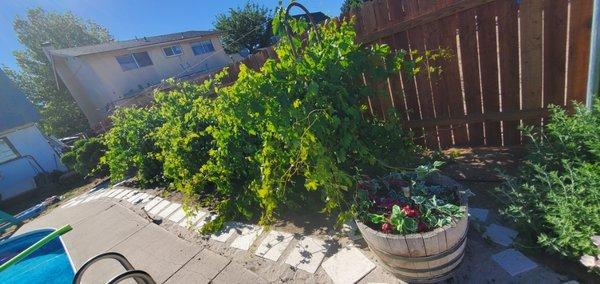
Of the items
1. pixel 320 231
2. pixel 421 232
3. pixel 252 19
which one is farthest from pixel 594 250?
pixel 252 19

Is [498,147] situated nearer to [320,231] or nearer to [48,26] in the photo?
[320,231]

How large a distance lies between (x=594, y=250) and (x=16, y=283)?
26.2 feet

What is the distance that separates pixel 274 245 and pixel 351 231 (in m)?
0.86

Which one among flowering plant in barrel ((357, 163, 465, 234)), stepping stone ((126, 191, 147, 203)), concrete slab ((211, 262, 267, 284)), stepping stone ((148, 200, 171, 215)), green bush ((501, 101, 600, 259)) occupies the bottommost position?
concrete slab ((211, 262, 267, 284))

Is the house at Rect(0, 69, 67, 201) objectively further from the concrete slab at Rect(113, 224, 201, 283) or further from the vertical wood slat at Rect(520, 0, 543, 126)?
the vertical wood slat at Rect(520, 0, 543, 126)

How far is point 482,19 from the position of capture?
2818 millimetres

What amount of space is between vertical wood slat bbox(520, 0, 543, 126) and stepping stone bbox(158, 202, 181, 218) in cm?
488

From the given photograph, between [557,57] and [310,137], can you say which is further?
[557,57]

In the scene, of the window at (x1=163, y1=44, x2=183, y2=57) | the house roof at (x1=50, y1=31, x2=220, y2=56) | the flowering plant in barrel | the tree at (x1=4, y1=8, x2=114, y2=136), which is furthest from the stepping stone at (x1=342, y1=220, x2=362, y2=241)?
the tree at (x1=4, y1=8, x2=114, y2=136)

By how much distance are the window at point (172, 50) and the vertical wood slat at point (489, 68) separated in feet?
79.3

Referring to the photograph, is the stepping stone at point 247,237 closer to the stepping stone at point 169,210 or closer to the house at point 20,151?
the stepping stone at point 169,210

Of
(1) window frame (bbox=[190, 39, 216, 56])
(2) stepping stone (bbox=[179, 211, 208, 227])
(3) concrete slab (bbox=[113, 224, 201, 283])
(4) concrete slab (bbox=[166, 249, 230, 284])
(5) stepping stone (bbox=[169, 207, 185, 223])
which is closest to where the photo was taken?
(4) concrete slab (bbox=[166, 249, 230, 284])

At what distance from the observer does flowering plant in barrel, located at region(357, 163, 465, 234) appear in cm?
194

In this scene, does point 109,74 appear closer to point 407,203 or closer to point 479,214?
point 407,203
